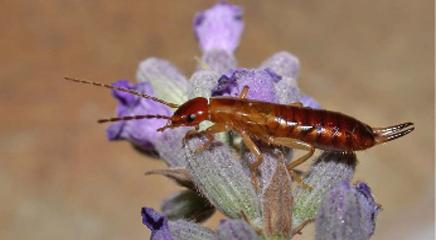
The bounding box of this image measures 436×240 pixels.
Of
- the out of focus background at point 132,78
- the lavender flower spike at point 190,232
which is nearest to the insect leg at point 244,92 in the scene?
the lavender flower spike at point 190,232

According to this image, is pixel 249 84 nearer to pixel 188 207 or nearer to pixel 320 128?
pixel 320 128

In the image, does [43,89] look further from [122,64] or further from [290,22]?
[290,22]

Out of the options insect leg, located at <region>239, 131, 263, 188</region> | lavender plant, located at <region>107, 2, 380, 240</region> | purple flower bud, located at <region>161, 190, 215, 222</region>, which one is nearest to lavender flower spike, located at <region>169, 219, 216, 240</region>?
lavender plant, located at <region>107, 2, 380, 240</region>

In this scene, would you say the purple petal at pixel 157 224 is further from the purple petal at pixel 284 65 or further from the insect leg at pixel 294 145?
the purple petal at pixel 284 65

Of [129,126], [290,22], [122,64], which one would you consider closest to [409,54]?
[290,22]

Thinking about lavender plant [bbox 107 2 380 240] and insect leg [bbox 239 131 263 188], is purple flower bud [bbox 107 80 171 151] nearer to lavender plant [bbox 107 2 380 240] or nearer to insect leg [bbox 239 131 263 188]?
lavender plant [bbox 107 2 380 240]

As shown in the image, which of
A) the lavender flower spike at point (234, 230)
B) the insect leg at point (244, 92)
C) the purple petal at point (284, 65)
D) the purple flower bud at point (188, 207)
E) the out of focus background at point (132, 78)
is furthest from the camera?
the out of focus background at point (132, 78)
